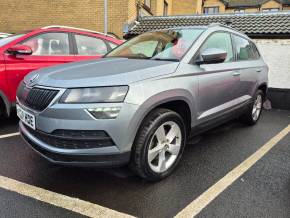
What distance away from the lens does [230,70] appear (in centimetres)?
406

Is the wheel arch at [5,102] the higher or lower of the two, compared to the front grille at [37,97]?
lower

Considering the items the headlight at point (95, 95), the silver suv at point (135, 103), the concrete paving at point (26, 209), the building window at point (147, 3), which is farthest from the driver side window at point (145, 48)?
the building window at point (147, 3)

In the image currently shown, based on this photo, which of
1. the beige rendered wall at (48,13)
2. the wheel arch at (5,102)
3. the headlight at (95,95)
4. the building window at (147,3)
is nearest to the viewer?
the headlight at (95,95)

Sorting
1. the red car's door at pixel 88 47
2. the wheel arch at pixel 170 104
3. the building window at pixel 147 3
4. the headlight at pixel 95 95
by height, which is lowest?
the wheel arch at pixel 170 104

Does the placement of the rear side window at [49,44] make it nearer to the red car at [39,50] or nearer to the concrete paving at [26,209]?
the red car at [39,50]

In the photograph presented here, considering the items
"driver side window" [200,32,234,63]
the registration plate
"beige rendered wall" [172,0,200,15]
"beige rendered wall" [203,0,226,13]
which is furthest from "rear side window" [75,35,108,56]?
"beige rendered wall" [203,0,226,13]

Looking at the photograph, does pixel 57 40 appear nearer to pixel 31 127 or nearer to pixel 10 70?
pixel 10 70

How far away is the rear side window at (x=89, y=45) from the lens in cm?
546

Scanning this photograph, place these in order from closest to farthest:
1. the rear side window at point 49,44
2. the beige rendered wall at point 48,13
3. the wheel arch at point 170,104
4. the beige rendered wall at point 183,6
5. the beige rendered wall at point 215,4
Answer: the wheel arch at point 170,104, the rear side window at point 49,44, the beige rendered wall at point 48,13, the beige rendered wall at point 183,6, the beige rendered wall at point 215,4

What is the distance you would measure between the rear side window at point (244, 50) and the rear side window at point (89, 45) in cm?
248

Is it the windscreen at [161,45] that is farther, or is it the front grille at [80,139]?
the windscreen at [161,45]

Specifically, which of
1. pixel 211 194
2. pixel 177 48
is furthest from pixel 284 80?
pixel 211 194

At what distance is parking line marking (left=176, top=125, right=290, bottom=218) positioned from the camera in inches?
104

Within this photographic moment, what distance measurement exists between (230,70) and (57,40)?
9.70ft
